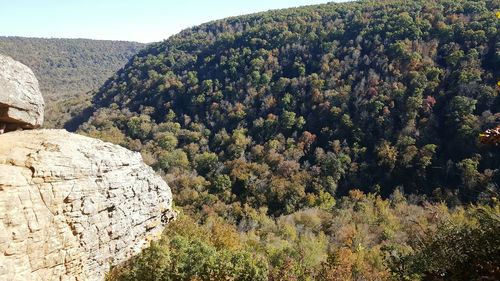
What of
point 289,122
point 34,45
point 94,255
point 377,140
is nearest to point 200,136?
point 289,122

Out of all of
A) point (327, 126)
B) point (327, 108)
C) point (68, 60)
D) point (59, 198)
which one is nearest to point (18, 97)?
point (59, 198)

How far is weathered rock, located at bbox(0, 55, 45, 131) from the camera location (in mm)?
16969

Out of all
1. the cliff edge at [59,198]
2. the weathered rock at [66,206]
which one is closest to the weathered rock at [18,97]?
the cliff edge at [59,198]

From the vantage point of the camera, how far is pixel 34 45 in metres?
148

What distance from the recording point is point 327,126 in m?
60.8

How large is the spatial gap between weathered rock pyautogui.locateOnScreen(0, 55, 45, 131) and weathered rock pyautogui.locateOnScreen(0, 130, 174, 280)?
2.82ft

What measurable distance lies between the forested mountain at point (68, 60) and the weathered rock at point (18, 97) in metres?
88.2

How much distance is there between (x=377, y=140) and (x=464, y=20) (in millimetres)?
28422

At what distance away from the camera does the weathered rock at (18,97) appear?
16969 mm

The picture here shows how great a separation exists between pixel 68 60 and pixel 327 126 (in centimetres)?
12103

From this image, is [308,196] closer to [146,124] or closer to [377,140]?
[377,140]

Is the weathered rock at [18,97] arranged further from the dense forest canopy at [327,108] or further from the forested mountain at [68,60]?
the forested mountain at [68,60]

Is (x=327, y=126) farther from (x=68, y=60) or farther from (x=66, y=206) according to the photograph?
(x=68, y=60)

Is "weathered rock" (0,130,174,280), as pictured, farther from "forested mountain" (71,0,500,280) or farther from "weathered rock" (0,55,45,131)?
"forested mountain" (71,0,500,280)
